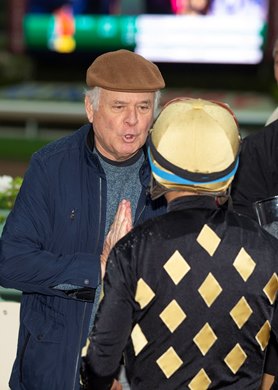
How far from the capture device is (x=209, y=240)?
191cm

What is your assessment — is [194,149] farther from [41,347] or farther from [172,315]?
[41,347]

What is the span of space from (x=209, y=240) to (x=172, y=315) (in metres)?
0.17

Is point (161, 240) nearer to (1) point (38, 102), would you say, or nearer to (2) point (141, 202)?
(2) point (141, 202)

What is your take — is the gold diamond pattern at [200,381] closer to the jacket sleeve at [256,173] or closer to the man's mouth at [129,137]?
the man's mouth at [129,137]

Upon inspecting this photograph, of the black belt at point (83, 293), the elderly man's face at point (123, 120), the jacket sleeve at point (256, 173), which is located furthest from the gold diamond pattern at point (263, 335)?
the jacket sleeve at point (256, 173)

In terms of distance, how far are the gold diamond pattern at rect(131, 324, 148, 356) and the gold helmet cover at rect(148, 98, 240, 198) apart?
299 mm

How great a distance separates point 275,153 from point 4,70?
1317cm

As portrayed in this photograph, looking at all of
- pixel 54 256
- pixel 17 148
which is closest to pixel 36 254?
Answer: pixel 54 256

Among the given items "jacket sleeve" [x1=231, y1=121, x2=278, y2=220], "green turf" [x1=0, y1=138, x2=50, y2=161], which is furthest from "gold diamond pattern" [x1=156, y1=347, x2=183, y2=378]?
"green turf" [x1=0, y1=138, x2=50, y2=161]

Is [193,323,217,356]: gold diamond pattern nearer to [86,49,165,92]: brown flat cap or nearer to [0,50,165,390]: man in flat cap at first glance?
[0,50,165,390]: man in flat cap

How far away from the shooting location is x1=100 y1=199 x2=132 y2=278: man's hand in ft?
7.20

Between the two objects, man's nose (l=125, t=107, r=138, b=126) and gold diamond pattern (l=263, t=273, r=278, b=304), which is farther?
man's nose (l=125, t=107, r=138, b=126)

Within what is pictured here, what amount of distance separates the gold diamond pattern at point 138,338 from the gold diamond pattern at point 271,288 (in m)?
0.27

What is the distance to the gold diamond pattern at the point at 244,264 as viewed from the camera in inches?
75.6
